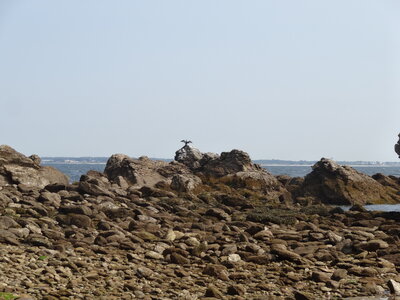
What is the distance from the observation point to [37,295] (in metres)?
14.4

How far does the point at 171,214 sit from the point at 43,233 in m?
9.50

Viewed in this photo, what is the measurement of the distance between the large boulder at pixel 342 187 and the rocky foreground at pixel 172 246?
438 inches

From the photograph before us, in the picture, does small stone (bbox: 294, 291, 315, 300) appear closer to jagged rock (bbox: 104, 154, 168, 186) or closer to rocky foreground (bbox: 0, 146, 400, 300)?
rocky foreground (bbox: 0, 146, 400, 300)

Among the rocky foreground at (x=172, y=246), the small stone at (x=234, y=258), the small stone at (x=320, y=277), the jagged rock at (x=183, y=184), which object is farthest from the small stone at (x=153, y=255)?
the jagged rock at (x=183, y=184)

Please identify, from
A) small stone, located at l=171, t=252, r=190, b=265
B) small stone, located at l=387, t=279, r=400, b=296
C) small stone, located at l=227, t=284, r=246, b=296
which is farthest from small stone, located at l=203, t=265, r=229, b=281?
small stone, located at l=387, t=279, r=400, b=296

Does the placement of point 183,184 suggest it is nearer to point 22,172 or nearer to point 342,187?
point 22,172

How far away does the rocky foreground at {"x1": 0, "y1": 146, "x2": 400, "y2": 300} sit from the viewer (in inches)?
643

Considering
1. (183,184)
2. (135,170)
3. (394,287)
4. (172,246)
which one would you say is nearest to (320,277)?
(394,287)

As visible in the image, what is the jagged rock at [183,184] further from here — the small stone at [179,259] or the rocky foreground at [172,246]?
the small stone at [179,259]

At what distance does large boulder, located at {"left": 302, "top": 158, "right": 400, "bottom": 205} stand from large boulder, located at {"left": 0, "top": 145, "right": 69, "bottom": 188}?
71.3 feet

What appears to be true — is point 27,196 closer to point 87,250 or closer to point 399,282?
point 87,250

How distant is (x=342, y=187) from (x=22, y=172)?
2617cm

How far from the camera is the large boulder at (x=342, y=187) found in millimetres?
47812

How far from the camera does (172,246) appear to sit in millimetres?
21375
